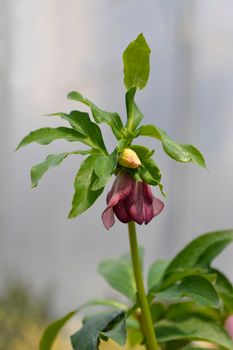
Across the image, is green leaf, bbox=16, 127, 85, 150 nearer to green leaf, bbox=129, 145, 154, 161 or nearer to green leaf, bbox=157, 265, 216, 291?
green leaf, bbox=129, 145, 154, 161

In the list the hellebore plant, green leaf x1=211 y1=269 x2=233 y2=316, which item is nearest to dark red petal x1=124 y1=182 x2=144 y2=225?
the hellebore plant

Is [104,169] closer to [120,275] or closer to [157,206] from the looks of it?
[157,206]

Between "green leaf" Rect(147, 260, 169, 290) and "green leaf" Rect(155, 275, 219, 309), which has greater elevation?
"green leaf" Rect(155, 275, 219, 309)

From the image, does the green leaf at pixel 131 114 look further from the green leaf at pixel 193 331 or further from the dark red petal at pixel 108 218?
the green leaf at pixel 193 331

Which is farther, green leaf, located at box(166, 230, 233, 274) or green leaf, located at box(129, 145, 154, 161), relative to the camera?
green leaf, located at box(166, 230, 233, 274)

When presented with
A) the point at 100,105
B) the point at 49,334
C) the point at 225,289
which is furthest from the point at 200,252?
the point at 100,105

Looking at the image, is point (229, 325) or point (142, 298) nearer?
point (142, 298)
